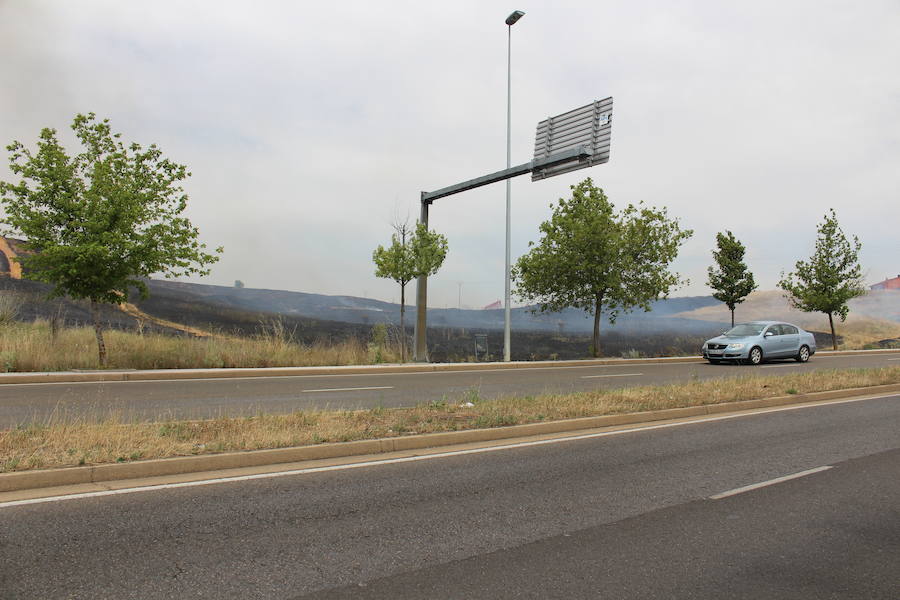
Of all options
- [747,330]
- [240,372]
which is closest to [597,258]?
[747,330]

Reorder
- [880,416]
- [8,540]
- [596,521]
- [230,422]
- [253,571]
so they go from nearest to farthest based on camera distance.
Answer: [253,571]
[8,540]
[596,521]
[230,422]
[880,416]

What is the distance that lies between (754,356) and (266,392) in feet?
59.9

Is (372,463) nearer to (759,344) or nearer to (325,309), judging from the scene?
(759,344)

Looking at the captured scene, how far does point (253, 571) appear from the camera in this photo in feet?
12.6

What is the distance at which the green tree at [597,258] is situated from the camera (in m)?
26.1

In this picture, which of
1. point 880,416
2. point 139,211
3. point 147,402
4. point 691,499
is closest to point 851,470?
point 691,499

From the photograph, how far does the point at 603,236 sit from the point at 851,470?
19.6 m

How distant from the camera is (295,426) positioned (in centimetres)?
798

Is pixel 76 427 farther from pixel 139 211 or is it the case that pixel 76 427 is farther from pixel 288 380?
pixel 139 211

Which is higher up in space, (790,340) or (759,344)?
(790,340)

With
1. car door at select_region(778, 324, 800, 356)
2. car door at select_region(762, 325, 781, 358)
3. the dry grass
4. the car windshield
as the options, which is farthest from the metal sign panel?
car door at select_region(778, 324, 800, 356)

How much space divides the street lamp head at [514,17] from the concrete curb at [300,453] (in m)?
17.4

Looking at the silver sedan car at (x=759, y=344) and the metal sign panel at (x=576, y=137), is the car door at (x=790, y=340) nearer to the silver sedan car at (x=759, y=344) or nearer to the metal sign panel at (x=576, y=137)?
the silver sedan car at (x=759, y=344)

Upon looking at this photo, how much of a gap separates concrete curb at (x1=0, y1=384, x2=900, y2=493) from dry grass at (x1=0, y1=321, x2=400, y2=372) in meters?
12.2
